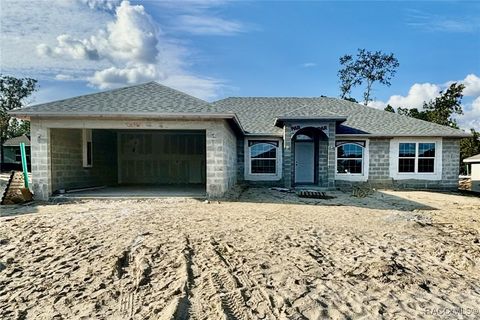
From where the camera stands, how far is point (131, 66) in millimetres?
17156

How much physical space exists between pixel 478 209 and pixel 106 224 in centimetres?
1126

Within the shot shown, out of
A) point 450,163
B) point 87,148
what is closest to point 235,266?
point 87,148

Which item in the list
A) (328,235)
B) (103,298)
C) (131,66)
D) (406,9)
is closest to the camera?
(103,298)

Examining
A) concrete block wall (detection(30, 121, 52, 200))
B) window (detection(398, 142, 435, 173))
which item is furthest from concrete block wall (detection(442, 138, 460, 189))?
concrete block wall (detection(30, 121, 52, 200))

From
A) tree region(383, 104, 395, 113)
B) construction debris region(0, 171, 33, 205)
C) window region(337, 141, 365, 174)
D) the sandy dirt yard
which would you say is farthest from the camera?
tree region(383, 104, 395, 113)

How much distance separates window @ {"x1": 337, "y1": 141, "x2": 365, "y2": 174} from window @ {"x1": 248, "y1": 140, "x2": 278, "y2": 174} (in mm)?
3273

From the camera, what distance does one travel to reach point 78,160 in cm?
1220

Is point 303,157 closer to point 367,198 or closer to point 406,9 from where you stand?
point 367,198

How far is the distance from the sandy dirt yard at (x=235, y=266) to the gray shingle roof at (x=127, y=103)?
351 centimetres

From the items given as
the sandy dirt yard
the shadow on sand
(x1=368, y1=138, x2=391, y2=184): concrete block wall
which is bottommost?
the shadow on sand

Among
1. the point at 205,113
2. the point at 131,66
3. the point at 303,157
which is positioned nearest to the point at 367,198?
the point at 303,157

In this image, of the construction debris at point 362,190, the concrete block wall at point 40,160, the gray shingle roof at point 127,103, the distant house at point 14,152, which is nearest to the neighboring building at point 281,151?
the gray shingle roof at point 127,103

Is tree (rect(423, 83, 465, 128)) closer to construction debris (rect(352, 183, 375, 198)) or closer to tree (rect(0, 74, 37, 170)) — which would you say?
construction debris (rect(352, 183, 375, 198))

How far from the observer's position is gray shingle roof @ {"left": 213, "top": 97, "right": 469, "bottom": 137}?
47.9 ft
